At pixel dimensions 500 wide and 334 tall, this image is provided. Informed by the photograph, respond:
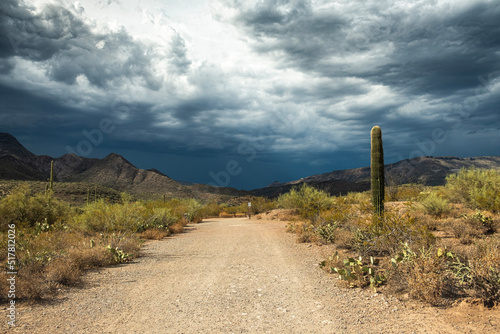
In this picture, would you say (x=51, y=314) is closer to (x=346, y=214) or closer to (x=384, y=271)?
(x=384, y=271)

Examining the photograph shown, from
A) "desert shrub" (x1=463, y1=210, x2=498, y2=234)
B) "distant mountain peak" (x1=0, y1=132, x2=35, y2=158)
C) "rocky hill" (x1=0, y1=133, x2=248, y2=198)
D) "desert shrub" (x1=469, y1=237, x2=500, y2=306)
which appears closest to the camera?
"desert shrub" (x1=469, y1=237, x2=500, y2=306)

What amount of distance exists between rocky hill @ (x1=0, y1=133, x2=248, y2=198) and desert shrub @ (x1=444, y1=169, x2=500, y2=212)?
59.4 meters

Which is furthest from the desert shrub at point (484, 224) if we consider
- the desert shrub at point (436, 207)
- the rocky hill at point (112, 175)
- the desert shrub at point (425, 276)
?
the rocky hill at point (112, 175)

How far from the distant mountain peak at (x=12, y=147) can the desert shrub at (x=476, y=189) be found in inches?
5715

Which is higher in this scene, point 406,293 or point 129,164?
point 129,164

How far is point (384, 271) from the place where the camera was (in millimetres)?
7504

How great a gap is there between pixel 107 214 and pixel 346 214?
1084 cm

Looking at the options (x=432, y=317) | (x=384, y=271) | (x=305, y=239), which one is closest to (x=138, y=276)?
(x=384, y=271)

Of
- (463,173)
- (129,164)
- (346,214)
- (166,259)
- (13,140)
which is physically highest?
(13,140)

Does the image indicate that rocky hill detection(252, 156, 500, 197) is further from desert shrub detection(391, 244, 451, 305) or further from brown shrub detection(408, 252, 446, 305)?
brown shrub detection(408, 252, 446, 305)

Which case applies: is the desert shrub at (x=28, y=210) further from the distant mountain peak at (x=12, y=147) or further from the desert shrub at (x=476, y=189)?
the distant mountain peak at (x=12, y=147)

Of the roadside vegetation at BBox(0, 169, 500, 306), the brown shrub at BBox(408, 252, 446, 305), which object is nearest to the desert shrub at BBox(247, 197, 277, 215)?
the roadside vegetation at BBox(0, 169, 500, 306)

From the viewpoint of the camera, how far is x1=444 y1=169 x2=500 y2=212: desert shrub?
49.2 feet

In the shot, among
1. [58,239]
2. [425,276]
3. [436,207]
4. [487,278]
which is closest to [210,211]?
[436,207]
